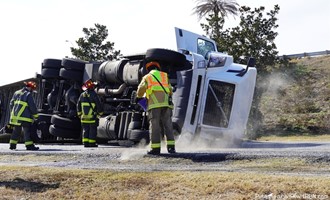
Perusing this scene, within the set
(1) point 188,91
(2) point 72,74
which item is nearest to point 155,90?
(1) point 188,91

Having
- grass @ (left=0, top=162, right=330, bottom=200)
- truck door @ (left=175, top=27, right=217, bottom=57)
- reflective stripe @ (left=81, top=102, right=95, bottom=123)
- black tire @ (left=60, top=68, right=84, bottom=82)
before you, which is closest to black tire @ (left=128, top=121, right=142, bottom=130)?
reflective stripe @ (left=81, top=102, right=95, bottom=123)

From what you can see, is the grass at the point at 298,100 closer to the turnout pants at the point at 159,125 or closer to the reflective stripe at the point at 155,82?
the turnout pants at the point at 159,125

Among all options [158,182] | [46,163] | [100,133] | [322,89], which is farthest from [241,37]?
[158,182]

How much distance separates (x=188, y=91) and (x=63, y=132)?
4.79 meters

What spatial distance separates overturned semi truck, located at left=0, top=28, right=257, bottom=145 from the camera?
37.7 feet

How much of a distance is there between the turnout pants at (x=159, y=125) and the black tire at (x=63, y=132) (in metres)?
6.22

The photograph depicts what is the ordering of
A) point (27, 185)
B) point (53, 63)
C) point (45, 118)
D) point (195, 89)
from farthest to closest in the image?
1. point (53, 63)
2. point (45, 118)
3. point (195, 89)
4. point (27, 185)

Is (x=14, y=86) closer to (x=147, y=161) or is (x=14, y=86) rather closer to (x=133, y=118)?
(x=133, y=118)

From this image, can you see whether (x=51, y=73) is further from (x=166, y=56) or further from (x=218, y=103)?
(x=218, y=103)

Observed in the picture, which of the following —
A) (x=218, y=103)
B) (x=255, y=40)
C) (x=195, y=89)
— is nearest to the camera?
(x=195, y=89)

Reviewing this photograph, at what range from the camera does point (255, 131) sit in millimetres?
23125

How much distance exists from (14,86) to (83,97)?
638cm

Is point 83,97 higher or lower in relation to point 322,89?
lower

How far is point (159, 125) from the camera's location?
29.5 feet
